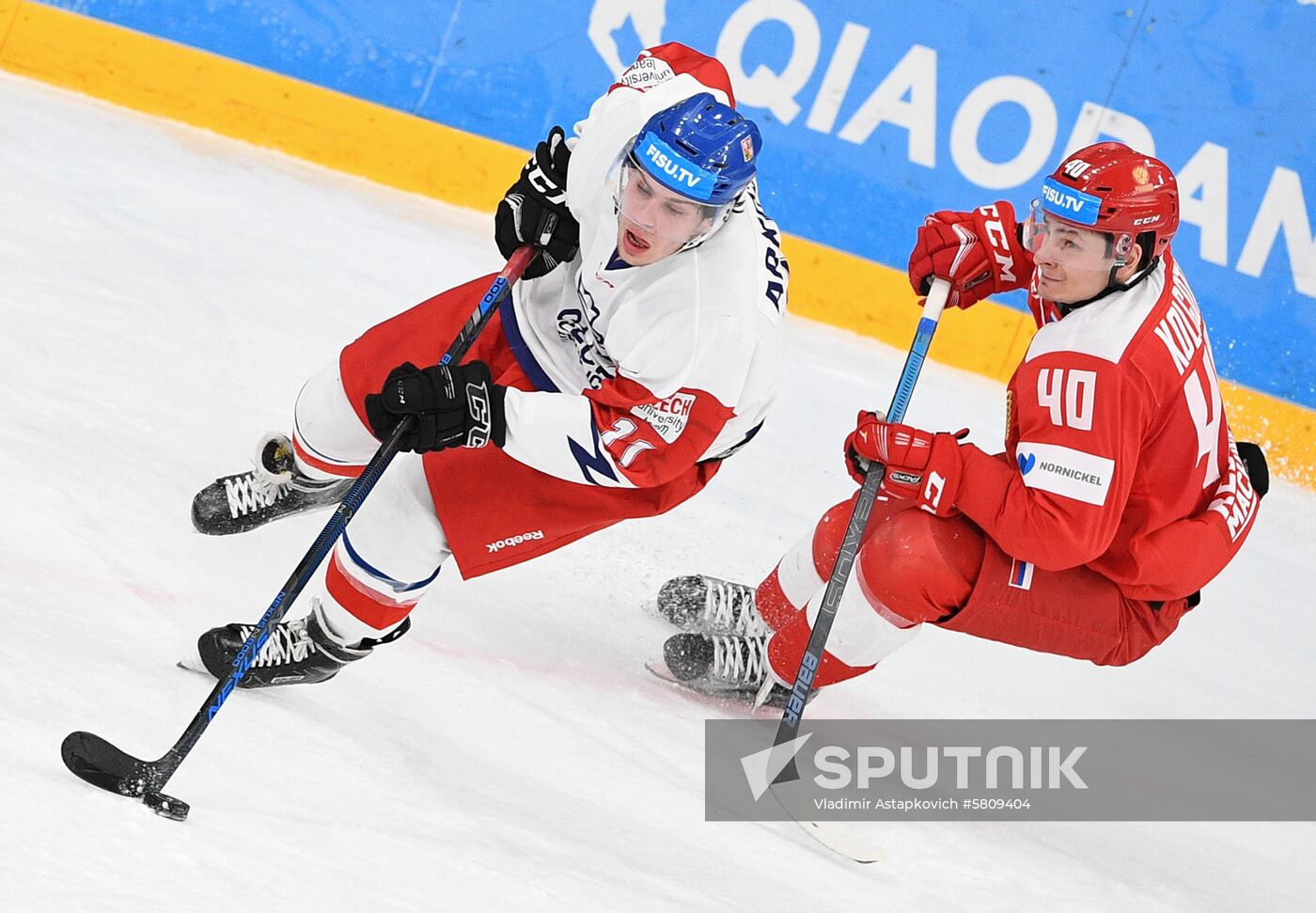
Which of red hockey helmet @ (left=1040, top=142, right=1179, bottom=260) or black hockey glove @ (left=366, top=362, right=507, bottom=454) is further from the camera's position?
red hockey helmet @ (left=1040, top=142, right=1179, bottom=260)

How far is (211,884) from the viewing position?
1.42 metres

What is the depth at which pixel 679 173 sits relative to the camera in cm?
192

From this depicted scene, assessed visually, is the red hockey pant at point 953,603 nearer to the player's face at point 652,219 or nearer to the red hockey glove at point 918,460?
the red hockey glove at point 918,460

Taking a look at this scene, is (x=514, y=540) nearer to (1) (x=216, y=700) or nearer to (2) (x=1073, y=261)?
(1) (x=216, y=700)

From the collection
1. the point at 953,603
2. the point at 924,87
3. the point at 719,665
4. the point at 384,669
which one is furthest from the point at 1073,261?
the point at 924,87

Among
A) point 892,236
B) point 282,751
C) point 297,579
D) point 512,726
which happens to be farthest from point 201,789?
point 892,236

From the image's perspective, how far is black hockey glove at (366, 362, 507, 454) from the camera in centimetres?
192

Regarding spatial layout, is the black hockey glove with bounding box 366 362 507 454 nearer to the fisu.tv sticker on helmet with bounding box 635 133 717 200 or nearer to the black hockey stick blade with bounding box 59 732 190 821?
the fisu.tv sticker on helmet with bounding box 635 133 717 200

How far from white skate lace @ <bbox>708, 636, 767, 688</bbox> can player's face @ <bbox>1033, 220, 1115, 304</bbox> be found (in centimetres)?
79

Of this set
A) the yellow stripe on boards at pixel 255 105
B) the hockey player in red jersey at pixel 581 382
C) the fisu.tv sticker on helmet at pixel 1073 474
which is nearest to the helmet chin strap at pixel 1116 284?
the fisu.tv sticker on helmet at pixel 1073 474

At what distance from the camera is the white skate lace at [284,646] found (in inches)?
80.4

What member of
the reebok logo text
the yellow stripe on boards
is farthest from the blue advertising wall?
the reebok logo text

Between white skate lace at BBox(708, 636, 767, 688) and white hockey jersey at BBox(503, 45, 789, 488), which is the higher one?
white hockey jersey at BBox(503, 45, 789, 488)

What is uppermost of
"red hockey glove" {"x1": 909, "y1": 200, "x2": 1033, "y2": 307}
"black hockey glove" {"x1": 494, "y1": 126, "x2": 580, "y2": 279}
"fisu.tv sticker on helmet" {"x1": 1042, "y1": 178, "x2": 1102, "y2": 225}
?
"fisu.tv sticker on helmet" {"x1": 1042, "y1": 178, "x2": 1102, "y2": 225}
